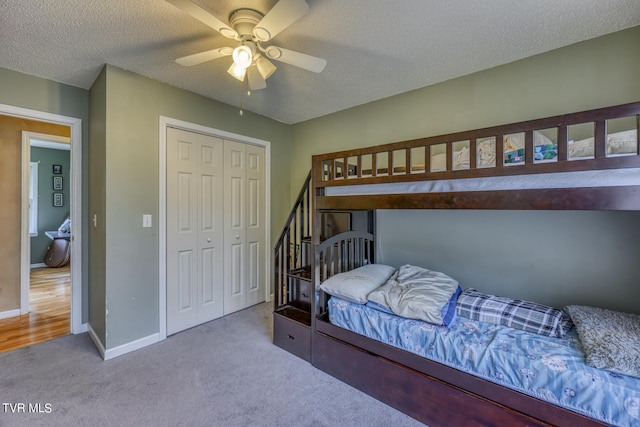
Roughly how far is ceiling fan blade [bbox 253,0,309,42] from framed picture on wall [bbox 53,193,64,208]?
6621 millimetres

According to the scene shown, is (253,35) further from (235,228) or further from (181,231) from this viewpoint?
(235,228)

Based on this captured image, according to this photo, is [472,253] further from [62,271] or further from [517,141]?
[62,271]

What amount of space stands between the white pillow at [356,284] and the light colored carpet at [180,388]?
61cm

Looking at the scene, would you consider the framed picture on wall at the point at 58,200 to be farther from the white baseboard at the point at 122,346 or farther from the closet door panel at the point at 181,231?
the closet door panel at the point at 181,231

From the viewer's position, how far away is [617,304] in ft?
5.98

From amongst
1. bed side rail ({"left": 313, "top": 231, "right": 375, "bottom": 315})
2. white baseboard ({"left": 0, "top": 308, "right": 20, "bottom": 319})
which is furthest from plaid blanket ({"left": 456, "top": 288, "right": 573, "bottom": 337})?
white baseboard ({"left": 0, "top": 308, "right": 20, "bottom": 319})

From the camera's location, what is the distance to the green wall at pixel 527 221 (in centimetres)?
183

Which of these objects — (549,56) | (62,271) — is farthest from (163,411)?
(62,271)

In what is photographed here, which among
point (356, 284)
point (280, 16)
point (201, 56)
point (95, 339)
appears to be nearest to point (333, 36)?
point (280, 16)

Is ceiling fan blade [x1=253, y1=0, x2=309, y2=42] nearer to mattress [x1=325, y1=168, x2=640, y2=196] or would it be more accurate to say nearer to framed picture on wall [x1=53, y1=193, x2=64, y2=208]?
mattress [x1=325, y1=168, x2=640, y2=196]

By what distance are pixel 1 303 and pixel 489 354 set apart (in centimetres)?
467

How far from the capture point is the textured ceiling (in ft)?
5.20

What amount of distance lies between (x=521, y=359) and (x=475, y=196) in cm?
83

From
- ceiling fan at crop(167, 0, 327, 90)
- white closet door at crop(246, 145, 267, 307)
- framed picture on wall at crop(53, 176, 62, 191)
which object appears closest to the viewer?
ceiling fan at crop(167, 0, 327, 90)
